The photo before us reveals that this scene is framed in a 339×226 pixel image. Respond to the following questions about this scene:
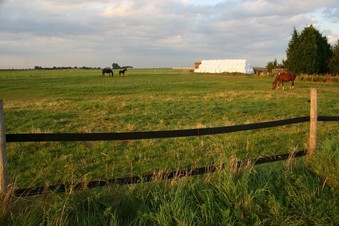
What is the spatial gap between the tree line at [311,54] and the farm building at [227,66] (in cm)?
4208

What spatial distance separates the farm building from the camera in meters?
93.3

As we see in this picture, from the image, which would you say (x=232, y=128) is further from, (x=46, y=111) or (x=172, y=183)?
(x=46, y=111)

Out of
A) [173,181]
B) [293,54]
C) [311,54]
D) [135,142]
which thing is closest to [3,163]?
[173,181]

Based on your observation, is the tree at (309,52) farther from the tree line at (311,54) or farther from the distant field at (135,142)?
the distant field at (135,142)

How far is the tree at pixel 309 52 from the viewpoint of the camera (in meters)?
46.1

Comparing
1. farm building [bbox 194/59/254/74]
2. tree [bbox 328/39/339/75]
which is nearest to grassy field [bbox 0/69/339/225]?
tree [bbox 328/39/339/75]

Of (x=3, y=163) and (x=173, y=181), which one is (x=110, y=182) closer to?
(x=173, y=181)

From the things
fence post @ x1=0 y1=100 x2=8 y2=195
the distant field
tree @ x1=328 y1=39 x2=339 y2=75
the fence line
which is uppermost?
tree @ x1=328 y1=39 x2=339 y2=75

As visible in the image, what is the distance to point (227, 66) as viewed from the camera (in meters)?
97.1

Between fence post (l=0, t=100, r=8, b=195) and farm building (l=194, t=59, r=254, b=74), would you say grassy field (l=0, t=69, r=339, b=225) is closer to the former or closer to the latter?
fence post (l=0, t=100, r=8, b=195)

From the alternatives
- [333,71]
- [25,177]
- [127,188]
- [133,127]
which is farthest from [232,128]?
[333,71]

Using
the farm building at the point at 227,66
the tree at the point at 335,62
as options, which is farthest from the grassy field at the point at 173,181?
the farm building at the point at 227,66

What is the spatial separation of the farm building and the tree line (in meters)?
42.1

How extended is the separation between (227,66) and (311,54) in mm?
51778
